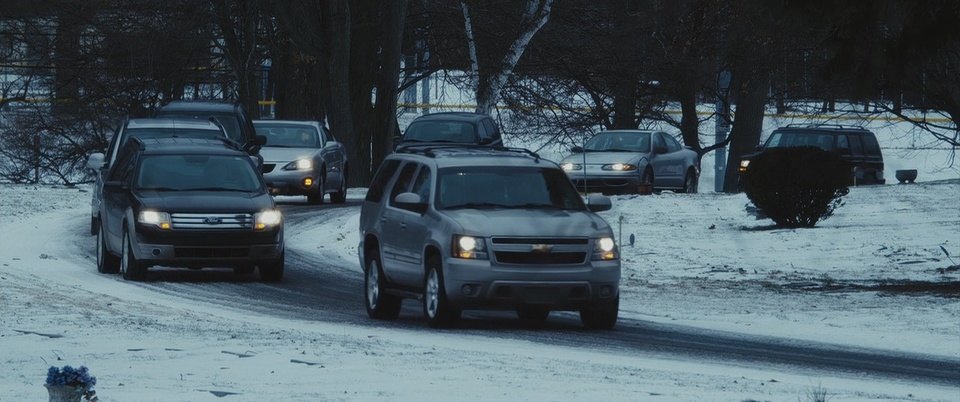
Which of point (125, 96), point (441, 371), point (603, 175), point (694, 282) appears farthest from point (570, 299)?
point (125, 96)

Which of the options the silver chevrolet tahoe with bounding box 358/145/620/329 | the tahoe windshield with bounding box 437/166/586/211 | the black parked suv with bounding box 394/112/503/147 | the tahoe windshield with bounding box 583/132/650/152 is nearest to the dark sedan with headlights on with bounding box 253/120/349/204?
the black parked suv with bounding box 394/112/503/147

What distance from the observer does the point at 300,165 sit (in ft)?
107

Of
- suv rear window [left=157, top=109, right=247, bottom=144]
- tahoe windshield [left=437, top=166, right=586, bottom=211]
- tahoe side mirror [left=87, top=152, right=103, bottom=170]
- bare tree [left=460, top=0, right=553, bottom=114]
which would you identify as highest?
bare tree [left=460, top=0, right=553, bottom=114]

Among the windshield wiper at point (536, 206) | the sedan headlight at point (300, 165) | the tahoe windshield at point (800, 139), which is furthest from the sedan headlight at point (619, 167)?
the windshield wiper at point (536, 206)

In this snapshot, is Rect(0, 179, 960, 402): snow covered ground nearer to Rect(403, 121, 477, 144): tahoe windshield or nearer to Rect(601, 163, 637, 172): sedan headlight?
Rect(403, 121, 477, 144): tahoe windshield

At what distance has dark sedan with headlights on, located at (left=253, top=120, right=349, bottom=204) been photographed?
32469mm

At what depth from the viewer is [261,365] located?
1225 cm

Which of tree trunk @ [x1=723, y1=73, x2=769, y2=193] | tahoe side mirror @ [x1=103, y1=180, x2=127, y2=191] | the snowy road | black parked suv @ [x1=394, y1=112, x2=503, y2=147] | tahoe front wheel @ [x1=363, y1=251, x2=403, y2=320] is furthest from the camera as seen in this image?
tree trunk @ [x1=723, y1=73, x2=769, y2=193]

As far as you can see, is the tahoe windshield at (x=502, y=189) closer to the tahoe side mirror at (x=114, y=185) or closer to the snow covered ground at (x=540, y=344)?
the snow covered ground at (x=540, y=344)

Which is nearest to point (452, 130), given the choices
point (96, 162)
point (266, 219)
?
point (96, 162)

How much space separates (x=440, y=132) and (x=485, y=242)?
19.4 metres

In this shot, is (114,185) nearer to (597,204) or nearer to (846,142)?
(597,204)

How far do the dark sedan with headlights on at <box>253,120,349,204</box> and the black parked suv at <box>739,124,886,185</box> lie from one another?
10097mm

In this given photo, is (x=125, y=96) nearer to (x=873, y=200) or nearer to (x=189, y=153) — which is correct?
(x=873, y=200)
